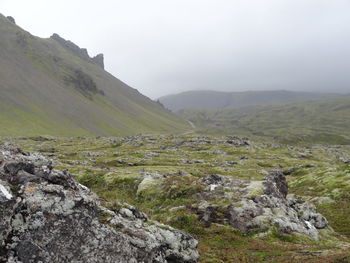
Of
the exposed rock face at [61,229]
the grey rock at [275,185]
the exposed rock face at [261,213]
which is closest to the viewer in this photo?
the exposed rock face at [61,229]

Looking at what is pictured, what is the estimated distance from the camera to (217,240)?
3036cm

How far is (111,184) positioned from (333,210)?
3624 cm

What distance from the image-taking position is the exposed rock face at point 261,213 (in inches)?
1323

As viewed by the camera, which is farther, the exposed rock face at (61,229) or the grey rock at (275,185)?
the grey rock at (275,185)

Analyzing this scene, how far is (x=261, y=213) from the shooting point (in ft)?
115

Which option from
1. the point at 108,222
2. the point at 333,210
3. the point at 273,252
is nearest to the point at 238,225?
the point at 273,252

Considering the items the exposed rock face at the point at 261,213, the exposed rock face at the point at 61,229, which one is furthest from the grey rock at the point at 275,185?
the exposed rock face at the point at 61,229

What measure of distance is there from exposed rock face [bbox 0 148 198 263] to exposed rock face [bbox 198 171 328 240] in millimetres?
12291

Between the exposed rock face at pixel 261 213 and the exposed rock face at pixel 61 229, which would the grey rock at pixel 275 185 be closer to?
the exposed rock face at pixel 261 213

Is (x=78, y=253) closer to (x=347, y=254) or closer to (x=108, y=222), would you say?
(x=108, y=222)

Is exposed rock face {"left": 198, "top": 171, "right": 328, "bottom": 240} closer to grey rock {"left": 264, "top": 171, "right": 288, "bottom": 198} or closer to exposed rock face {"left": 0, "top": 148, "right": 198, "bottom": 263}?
grey rock {"left": 264, "top": 171, "right": 288, "bottom": 198}

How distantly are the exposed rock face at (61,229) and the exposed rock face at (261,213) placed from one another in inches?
484

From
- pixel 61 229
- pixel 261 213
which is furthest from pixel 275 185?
pixel 61 229

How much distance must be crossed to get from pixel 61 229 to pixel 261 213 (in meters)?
23.1
